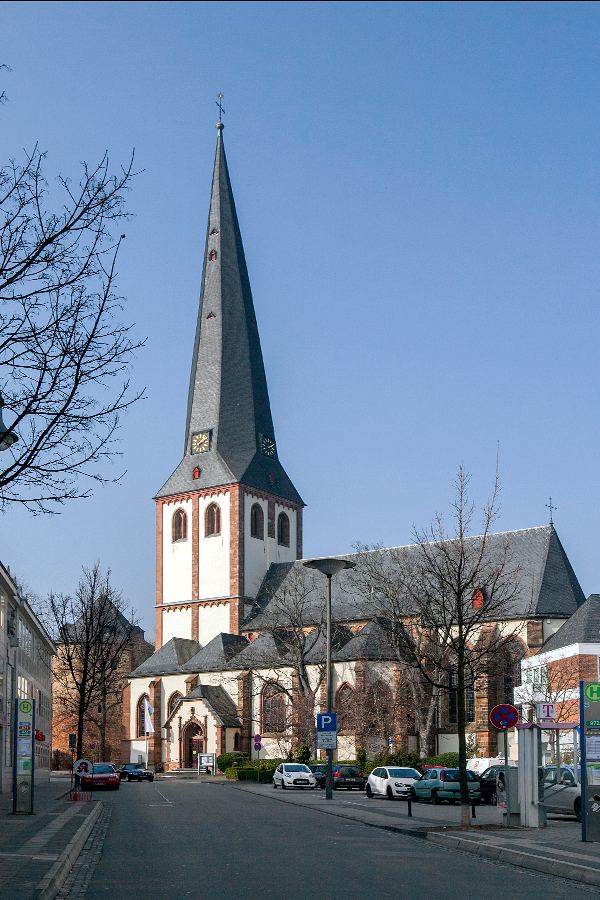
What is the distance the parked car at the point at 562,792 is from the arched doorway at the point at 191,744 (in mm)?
49109

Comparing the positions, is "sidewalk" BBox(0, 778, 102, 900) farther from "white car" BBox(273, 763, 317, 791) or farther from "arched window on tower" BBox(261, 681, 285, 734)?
"arched window on tower" BBox(261, 681, 285, 734)

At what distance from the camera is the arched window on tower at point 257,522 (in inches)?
3022

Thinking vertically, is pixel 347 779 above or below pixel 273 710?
below

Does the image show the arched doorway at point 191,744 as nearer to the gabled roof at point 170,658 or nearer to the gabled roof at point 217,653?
the gabled roof at point 217,653

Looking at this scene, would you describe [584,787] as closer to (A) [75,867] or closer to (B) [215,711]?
(A) [75,867]

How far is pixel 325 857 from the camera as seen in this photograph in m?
16.0

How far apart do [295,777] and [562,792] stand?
24476 mm

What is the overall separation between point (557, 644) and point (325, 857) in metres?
39.7

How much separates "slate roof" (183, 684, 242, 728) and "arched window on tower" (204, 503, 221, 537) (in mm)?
10916

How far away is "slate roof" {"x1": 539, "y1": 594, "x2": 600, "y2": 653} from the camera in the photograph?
4894cm

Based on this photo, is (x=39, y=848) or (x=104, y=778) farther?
(x=104, y=778)

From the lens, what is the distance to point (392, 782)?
123ft

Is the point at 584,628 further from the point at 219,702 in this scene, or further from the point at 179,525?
the point at 179,525

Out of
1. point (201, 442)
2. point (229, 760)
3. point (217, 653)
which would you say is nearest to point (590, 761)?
point (229, 760)
